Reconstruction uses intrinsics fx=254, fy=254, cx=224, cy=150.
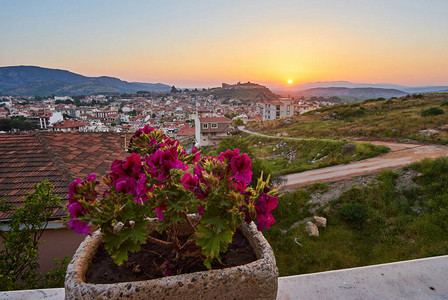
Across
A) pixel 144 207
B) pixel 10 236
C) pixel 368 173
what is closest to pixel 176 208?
pixel 144 207

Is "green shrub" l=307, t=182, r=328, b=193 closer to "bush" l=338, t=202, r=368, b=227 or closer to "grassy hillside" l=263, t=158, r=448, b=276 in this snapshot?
"grassy hillside" l=263, t=158, r=448, b=276

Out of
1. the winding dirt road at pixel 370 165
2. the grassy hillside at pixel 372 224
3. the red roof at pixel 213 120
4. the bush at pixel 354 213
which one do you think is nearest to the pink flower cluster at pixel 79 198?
the grassy hillside at pixel 372 224

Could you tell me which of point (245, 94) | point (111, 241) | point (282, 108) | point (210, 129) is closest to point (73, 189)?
point (111, 241)

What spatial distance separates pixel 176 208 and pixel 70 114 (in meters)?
121

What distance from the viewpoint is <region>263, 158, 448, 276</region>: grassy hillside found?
16.2 ft

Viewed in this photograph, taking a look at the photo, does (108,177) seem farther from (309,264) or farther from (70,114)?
(70,114)

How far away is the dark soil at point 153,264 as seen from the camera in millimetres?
1325

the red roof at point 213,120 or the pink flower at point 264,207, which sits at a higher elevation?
the pink flower at point 264,207

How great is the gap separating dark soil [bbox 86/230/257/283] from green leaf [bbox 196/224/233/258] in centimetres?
30

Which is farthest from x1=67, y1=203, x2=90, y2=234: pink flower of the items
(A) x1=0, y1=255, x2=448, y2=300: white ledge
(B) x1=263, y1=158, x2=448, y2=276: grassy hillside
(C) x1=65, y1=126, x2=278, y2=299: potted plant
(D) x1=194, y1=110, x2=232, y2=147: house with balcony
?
(D) x1=194, y1=110, x2=232, y2=147: house with balcony

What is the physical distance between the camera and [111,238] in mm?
1064

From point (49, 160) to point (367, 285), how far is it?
482 cm

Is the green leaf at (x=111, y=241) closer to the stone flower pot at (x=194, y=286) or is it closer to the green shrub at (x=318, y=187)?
the stone flower pot at (x=194, y=286)

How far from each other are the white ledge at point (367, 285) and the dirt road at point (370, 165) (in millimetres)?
7179
